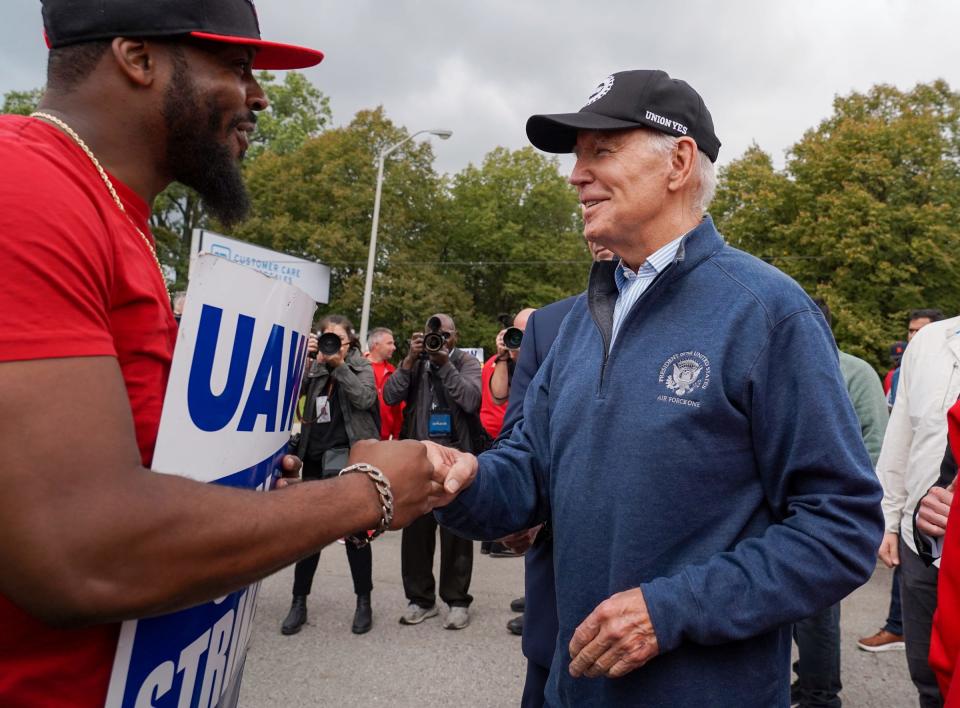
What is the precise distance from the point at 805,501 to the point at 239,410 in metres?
1.19

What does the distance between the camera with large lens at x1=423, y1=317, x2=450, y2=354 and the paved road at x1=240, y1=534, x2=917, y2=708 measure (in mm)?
2009

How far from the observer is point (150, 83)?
1.36 meters

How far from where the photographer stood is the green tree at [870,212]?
21.3 meters

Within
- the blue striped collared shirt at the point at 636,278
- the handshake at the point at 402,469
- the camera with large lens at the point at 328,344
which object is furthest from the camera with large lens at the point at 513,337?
the handshake at the point at 402,469

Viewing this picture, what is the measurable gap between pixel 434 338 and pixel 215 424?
4237 mm

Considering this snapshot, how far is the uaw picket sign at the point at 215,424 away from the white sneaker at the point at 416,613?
3828mm

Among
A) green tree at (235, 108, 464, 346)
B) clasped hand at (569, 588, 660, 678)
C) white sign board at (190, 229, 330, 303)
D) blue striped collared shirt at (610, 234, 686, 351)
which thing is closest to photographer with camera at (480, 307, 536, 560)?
blue striped collared shirt at (610, 234, 686, 351)

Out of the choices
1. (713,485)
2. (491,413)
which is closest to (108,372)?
(713,485)

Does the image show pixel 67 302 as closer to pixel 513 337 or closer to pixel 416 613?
pixel 513 337

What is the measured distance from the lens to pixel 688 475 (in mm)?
1625

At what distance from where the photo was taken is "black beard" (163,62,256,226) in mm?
1396

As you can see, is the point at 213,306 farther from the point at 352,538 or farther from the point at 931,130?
the point at 931,130

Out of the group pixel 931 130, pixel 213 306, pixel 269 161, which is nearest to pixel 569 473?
pixel 213 306

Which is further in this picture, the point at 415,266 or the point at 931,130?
the point at 415,266
